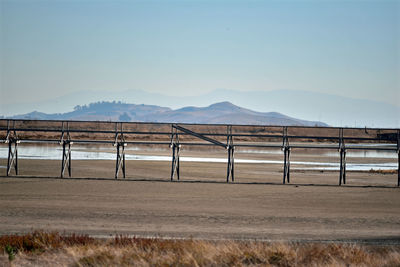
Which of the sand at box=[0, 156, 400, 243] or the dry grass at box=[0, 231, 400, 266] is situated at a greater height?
the dry grass at box=[0, 231, 400, 266]

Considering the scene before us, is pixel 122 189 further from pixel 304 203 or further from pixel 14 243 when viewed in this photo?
pixel 14 243

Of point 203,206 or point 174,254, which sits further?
point 203,206

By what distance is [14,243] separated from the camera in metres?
12.4

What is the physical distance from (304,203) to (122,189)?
26.3 feet

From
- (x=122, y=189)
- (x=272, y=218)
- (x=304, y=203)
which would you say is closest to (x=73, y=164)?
(x=122, y=189)

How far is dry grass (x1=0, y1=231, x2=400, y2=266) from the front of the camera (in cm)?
1126

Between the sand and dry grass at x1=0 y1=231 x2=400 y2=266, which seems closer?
dry grass at x1=0 y1=231 x2=400 y2=266

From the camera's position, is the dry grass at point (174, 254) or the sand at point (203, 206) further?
the sand at point (203, 206)

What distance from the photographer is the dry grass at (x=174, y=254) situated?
36.9 ft

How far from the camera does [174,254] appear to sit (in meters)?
11.6

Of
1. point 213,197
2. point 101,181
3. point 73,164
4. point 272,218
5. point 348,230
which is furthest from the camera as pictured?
point 73,164

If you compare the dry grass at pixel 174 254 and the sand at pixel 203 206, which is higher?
the dry grass at pixel 174 254

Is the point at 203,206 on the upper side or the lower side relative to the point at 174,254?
lower

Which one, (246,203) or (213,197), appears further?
(213,197)
